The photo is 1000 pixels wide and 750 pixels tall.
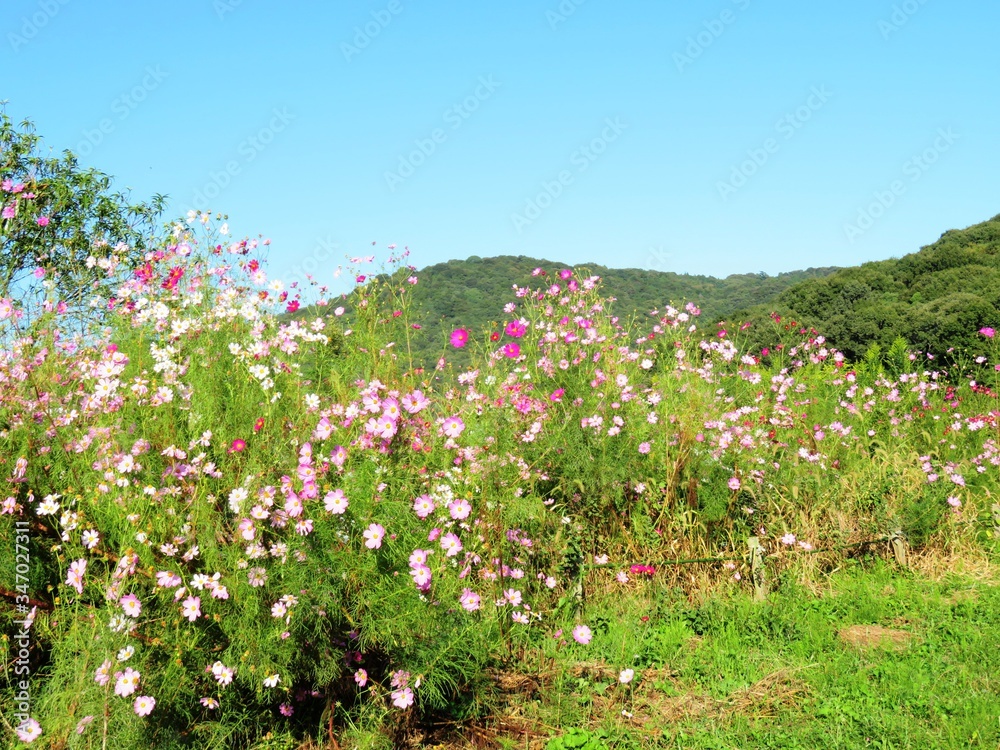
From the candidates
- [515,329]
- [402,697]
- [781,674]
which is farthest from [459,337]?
[781,674]

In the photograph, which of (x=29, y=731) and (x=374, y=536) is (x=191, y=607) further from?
(x=29, y=731)

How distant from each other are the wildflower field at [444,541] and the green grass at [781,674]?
0.02 metres

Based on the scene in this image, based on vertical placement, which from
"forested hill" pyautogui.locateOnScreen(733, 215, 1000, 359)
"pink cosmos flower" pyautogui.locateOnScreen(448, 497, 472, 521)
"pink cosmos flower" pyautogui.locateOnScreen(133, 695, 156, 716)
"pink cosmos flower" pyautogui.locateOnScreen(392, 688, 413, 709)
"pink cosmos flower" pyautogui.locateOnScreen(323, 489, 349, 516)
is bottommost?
"pink cosmos flower" pyautogui.locateOnScreen(392, 688, 413, 709)

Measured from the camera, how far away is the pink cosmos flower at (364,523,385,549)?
2.48 m

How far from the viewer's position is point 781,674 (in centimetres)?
339

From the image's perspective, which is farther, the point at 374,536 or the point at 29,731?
the point at 29,731

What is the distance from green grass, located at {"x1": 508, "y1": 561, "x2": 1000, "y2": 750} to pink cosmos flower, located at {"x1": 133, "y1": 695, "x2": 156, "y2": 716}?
1313 millimetres

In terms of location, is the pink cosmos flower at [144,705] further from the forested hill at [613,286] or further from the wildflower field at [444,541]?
the forested hill at [613,286]

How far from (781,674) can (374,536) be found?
202 centimetres

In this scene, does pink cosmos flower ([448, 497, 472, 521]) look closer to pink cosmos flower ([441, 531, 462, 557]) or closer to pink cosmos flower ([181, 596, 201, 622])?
pink cosmos flower ([441, 531, 462, 557])

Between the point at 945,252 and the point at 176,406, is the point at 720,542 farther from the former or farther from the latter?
the point at 945,252

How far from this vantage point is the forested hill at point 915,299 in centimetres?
1288

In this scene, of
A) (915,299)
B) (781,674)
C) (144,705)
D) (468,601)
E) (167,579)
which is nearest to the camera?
(144,705)

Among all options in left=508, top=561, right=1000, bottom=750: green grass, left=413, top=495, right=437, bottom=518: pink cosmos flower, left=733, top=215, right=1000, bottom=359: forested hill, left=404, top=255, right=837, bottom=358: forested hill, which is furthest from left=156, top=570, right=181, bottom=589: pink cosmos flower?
left=733, top=215, right=1000, bottom=359: forested hill
